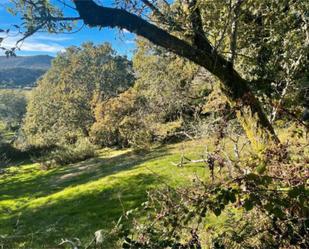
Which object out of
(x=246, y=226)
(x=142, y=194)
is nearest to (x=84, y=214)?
(x=142, y=194)

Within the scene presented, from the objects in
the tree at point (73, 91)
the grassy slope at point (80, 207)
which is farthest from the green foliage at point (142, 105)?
the grassy slope at point (80, 207)

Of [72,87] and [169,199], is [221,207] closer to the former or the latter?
[169,199]

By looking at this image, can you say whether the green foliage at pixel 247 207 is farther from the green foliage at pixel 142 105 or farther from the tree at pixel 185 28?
the green foliage at pixel 142 105

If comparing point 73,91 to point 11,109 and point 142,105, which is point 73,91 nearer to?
point 142,105

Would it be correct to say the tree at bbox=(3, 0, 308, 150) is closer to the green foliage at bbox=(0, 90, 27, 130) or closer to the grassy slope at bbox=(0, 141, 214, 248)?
the grassy slope at bbox=(0, 141, 214, 248)

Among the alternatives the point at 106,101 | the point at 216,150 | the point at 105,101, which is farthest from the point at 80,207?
the point at 106,101

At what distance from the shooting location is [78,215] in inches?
545

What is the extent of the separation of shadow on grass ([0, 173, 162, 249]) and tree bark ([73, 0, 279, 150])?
4.87 meters

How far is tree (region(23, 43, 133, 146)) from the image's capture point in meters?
52.0

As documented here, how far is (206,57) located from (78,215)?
32.3ft

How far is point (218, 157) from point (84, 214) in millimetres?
10747

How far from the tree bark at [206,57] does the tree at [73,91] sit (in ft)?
140

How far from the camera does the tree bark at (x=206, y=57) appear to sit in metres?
5.13

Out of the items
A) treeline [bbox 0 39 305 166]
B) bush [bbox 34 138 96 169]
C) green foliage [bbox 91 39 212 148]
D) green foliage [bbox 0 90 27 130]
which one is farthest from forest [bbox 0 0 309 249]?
green foliage [bbox 0 90 27 130]
